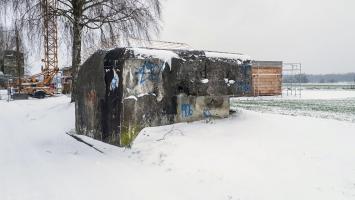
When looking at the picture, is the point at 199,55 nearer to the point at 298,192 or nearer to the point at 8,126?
the point at 298,192

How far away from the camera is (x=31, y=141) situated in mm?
9453

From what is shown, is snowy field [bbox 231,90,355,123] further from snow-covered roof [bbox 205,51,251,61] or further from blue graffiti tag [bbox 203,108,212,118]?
blue graffiti tag [bbox 203,108,212,118]

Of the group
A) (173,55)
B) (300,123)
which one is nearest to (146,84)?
(173,55)

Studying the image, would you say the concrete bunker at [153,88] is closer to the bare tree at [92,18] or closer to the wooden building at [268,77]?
the bare tree at [92,18]

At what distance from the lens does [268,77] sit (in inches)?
1111

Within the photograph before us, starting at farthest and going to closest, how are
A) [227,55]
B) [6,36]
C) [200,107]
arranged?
[6,36]
[227,55]
[200,107]

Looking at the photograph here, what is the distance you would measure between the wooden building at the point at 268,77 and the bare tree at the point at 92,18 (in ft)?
39.6

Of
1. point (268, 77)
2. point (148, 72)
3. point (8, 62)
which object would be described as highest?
point (8, 62)

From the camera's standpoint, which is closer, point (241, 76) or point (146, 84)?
point (146, 84)

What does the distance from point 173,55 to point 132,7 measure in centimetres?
928

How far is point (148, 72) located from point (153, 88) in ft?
1.07

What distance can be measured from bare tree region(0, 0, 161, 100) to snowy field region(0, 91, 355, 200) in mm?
8583

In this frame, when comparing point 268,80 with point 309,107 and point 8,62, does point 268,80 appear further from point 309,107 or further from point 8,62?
point 8,62

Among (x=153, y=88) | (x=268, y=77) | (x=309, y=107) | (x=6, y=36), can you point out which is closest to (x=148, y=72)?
(x=153, y=88)
